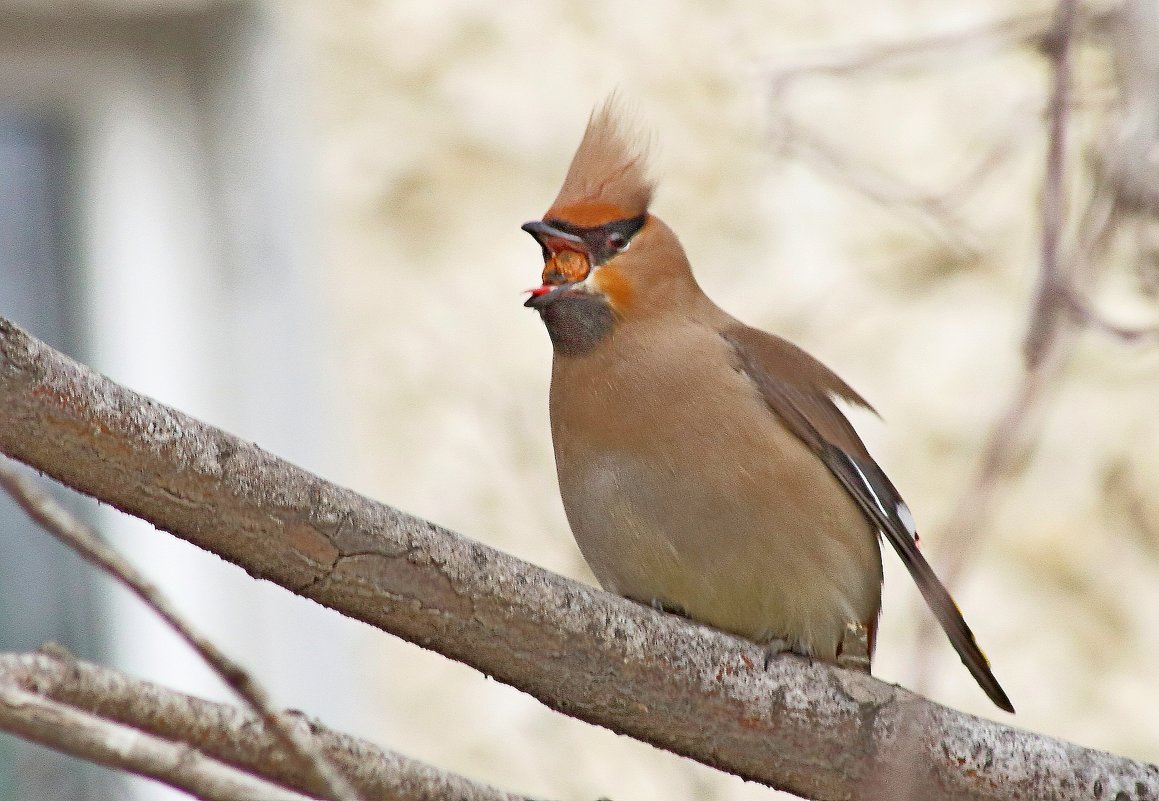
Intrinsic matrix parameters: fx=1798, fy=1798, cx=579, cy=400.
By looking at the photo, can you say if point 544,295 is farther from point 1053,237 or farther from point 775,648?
point 1053,237

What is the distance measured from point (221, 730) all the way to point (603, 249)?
1.17m

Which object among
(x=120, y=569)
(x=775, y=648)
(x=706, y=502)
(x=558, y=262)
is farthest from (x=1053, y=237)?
(x=558, y=262)

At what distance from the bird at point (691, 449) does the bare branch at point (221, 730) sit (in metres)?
0.62

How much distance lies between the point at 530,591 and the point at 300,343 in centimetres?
253

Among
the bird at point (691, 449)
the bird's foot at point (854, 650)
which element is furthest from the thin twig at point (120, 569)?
the bird's foot at point (854, 650)

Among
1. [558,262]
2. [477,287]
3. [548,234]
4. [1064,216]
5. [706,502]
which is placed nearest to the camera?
[1064,216]

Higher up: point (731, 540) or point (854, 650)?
point (731, 540)

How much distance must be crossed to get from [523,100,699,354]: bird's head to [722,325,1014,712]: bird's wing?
16cm

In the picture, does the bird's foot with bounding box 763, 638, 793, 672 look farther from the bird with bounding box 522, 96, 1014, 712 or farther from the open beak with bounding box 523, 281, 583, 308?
the open beak with bounding box 523, 281, 583, 308

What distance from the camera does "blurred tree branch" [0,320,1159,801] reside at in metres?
1.79

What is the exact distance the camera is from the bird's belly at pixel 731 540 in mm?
2709

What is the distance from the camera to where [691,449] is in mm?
2729

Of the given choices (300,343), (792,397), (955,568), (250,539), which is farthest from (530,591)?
(300,343)

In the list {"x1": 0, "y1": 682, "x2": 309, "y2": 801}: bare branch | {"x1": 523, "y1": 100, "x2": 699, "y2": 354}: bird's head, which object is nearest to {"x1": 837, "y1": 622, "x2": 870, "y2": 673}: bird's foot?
{"x1": 523, "y1": 100, "x2": 699, "y2": 354}: bird's head
